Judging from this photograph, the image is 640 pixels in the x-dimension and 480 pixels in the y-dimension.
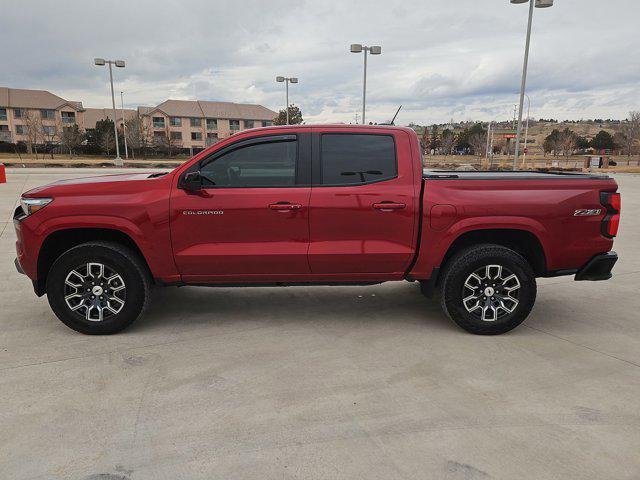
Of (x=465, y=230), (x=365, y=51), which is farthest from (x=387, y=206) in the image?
(x=365, y=51)

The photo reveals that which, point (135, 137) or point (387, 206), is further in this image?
point (135, 137)

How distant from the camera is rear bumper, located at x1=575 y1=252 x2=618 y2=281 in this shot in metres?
4.50

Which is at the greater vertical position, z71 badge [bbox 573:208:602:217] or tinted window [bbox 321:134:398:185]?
tinted window [bbox 321:134:398:185]

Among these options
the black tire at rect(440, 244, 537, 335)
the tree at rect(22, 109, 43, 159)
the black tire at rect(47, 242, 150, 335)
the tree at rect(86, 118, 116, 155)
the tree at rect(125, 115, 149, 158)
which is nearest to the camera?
the black tire at rect(47, 242, 150, 335)

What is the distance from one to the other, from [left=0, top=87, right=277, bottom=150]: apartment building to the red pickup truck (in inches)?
2928

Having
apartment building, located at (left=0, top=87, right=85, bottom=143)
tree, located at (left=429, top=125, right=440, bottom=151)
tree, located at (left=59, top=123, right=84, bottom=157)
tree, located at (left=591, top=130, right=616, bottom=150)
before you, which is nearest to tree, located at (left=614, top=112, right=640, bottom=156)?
tree, located at (left=591, top=130, right=616, bottom=150)

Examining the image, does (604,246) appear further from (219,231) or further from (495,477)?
(219,231)

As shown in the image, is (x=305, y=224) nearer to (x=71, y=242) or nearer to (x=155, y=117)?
(x=71, y=242)

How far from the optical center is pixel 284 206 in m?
4.28

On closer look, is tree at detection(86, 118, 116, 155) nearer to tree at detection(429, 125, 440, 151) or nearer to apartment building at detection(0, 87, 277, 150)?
apartment building at detection(0, 87, 277, 150)

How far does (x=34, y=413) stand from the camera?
123 inches

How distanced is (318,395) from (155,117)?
87533mm

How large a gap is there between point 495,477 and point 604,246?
2855 mm

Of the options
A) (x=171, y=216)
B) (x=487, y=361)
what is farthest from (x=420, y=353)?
(x=171, y=216)
